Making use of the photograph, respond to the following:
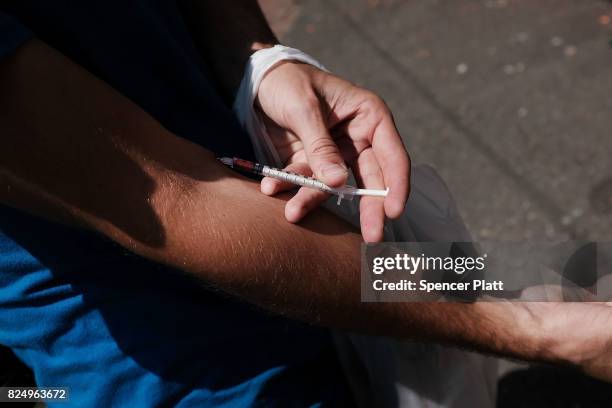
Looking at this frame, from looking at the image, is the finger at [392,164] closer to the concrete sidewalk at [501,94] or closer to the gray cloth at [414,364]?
Result: the gray cloth at [414,364]

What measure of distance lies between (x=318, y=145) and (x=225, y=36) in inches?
16.3

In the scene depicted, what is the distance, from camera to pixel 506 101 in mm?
3281

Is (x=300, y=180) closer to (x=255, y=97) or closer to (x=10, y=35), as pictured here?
(x=255, y=97)

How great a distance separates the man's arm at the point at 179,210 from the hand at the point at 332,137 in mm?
64

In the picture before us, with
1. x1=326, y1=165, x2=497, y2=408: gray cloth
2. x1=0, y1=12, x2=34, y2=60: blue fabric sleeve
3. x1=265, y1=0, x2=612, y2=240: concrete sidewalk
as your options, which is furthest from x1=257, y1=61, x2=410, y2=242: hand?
x1=265, y1=0, x2=612, y2=240: concrete sidewalk

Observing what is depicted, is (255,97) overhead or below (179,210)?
overhead

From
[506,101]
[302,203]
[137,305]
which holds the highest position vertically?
[506,101]

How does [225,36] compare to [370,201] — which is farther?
[225,36]

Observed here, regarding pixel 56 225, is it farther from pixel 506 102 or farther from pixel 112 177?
pixel 506 102

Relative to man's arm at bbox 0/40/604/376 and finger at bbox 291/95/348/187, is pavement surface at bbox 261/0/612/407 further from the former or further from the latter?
finger at bbox 291/95/348/187

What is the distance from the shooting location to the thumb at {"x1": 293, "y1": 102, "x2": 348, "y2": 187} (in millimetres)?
1215

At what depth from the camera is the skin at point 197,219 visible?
0.90 m

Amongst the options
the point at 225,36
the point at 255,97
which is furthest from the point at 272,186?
the point at 225,36

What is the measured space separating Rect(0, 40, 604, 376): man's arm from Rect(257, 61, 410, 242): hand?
0.06 metres
